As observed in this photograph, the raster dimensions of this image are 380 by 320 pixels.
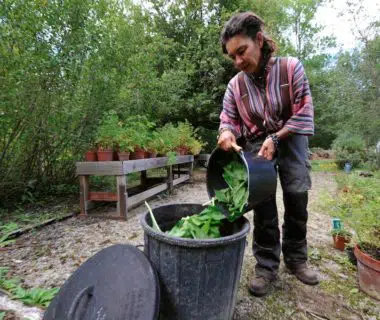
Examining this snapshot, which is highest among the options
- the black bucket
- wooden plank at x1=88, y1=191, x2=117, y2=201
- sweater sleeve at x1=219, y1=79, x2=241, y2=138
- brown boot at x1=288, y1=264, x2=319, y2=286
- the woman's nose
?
the woman's nose

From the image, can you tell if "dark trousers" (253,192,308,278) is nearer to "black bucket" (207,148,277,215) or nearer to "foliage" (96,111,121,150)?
"black bucket" (207,148,277,215)

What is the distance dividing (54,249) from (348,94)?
1043cm

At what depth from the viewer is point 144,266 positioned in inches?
44.4

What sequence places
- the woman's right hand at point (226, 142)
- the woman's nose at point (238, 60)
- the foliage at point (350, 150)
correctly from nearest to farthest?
the woman's right hand at point (226, 142), the woman's nose at point (238, 60), the foliage at point (350, 150)

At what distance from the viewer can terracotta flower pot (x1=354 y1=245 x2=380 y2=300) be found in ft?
5.51

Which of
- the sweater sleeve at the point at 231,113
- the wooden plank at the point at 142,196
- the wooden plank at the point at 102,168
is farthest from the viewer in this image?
the wooden plank at the point at 142,196

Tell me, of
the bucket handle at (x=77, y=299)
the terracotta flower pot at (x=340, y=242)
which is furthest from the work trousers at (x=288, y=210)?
the bucket handle at (x=77, y=299)

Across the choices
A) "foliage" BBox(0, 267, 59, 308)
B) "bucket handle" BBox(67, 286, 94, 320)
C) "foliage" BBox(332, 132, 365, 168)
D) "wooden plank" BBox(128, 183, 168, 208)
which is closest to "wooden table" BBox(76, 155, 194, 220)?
"wooden plank" BBox(128, 183, 168, 208)

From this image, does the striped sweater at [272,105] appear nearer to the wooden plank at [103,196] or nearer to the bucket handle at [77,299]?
the bucket handle at [77,299]

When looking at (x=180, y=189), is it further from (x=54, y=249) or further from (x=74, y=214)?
(x=54, y=249)

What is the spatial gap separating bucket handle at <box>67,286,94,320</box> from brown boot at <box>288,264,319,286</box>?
4.78ft

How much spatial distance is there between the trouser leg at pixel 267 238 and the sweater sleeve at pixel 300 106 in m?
0.52

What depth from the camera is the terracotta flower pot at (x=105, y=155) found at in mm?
3100

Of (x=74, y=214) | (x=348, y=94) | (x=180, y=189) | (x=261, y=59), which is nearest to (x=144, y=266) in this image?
(x=261, y=59)
